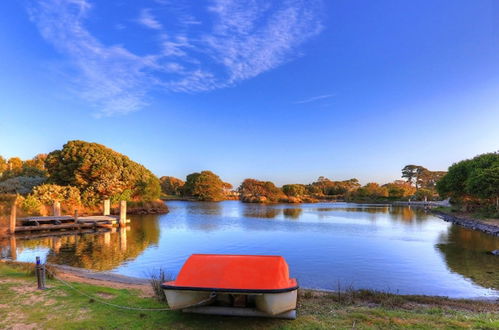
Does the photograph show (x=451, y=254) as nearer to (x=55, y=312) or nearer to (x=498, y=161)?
(x=55, y=312)

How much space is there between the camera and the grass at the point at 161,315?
16.7 feet


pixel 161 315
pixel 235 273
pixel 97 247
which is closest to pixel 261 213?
pixel 97 247

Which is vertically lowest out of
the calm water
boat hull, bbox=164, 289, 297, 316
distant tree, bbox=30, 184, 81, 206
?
the calm water

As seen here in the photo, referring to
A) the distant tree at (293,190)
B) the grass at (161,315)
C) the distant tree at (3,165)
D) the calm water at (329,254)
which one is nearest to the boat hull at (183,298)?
the grass at (161,315)

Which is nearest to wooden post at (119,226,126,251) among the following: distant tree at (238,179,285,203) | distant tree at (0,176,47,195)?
distant tree at (0,176,47,195)

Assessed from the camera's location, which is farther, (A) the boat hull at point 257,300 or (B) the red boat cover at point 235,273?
(B) the red boat cover at point 235,273

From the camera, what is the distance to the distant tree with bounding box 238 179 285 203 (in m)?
91.5

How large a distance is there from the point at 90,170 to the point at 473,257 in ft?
123

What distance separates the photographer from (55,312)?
561cm

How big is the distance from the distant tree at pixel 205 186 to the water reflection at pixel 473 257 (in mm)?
70110

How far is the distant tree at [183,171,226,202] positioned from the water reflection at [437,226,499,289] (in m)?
70.1

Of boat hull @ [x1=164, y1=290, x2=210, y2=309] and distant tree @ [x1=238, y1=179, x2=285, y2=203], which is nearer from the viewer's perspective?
boat hull @ [x1=164, y1=290, x2=210, y2=309]

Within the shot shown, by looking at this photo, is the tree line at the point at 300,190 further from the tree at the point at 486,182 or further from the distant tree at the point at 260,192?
the tree at the point at 486,182

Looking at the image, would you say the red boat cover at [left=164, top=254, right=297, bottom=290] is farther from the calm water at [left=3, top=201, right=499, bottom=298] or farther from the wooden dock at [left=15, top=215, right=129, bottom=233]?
the wooden dock at [left=15, top=215, right=129, bottom=233]
